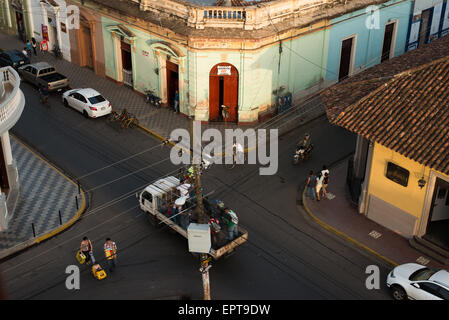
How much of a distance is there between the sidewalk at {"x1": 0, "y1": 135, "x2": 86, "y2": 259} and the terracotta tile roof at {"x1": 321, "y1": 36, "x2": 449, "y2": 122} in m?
13.1

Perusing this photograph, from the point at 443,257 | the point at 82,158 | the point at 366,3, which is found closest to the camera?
the point at 443,257

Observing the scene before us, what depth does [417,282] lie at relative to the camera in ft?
74.8

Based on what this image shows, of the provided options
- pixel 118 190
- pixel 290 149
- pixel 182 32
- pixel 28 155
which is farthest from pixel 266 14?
pixel 28 155

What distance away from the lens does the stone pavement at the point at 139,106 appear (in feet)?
120

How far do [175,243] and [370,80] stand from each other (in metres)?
11.7

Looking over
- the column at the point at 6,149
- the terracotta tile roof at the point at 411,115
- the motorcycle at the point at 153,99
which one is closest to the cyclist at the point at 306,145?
the terracotta tile roof at the point at 411,115

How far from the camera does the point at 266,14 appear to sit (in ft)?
112

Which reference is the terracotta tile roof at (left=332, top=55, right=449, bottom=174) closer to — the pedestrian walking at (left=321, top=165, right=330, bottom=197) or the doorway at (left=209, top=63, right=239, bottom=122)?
the pedestrian walking at (left=321, top=165, right=330, bottom=197)

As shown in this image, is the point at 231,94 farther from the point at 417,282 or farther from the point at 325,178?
the point at 417,282

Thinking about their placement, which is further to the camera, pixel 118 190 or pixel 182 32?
pixel 182 32

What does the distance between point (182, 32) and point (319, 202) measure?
12.8 m

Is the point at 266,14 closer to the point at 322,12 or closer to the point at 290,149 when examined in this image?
the point at 322,12

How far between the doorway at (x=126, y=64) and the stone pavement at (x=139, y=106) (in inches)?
22.4

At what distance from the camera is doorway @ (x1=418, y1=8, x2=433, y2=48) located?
46.6 metres
